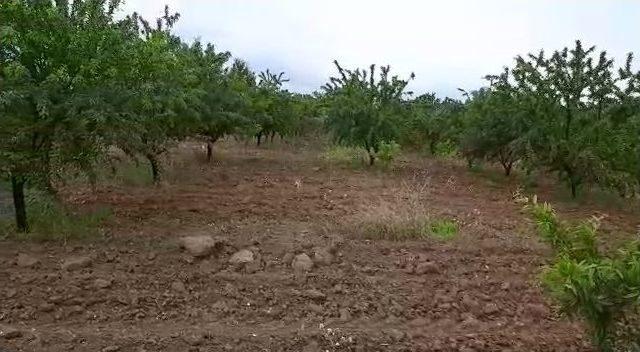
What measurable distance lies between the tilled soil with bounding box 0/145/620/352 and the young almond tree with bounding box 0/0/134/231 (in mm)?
862

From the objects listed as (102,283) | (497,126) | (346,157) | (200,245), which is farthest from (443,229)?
(346,157)

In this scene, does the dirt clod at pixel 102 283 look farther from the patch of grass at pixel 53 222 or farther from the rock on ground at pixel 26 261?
the patch of grass at pixel 53 222

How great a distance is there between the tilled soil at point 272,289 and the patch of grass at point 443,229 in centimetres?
12

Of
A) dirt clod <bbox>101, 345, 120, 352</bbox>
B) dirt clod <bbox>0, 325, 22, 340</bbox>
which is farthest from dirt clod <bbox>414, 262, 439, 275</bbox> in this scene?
dirt clod <bbox>0, 325, 22, 340</bbox>

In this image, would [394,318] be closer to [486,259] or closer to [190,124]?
[486,259]

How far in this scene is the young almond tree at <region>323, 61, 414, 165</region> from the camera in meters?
16.7

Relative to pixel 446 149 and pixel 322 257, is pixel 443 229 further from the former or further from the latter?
pixel 446 149

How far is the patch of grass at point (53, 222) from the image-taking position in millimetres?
6695

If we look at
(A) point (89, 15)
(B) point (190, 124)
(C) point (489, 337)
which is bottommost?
(C) point (489, 337)

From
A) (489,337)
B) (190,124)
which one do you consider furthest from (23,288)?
(190,124)

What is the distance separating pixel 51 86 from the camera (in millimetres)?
6438

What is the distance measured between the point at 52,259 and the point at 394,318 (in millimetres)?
3160

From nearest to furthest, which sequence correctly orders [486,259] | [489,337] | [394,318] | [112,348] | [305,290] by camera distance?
[112,348], [489,337], [394,318], [305,290], [486,259]

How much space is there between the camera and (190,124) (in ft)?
42.5
